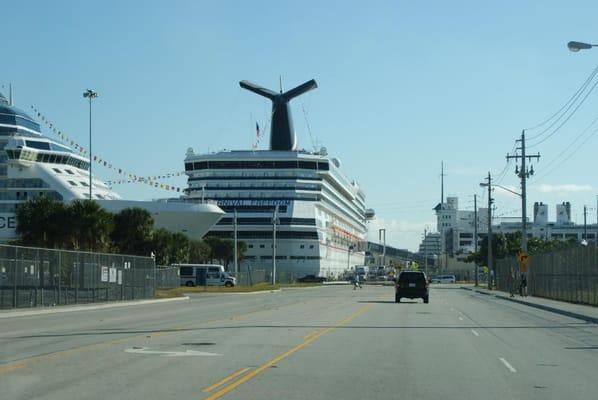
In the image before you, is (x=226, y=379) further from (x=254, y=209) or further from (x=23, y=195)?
(x=254, y=209)

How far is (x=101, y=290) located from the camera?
41062mm

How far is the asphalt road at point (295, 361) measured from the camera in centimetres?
1075

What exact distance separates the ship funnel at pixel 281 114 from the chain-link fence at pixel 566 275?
74.5 m

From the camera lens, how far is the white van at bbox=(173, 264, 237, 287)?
80562 mm

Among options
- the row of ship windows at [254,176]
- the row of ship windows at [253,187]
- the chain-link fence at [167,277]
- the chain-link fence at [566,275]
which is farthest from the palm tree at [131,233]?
the row of ship windows at [254,176]

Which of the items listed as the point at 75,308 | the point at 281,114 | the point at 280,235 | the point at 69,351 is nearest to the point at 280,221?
the point at 280,235

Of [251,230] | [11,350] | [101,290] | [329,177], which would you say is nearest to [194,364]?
[11,350]

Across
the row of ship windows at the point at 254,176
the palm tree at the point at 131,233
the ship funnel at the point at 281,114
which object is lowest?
the palm tree at the point at 131,233

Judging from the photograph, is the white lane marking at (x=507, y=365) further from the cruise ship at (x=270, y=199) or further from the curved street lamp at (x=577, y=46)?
the cruise ship at (x=270, y=199)

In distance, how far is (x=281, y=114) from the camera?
430 ft

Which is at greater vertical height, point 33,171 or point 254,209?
point 33,171

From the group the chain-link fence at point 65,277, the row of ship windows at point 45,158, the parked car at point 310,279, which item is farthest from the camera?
the parked car at point 310,279

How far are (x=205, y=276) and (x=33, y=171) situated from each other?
21763 millimetres

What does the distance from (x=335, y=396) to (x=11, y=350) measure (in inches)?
320
